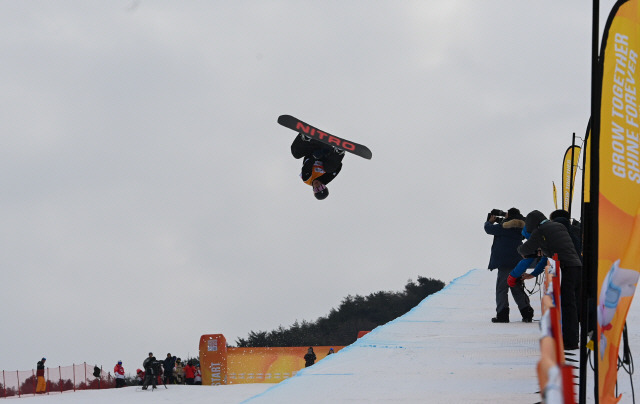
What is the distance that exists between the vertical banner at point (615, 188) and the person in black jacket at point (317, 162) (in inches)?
220

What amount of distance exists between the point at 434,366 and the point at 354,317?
5710 cm

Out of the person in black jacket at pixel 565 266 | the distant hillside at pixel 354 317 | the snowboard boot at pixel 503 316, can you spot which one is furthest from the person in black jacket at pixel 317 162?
the distant hillside at pixel 354 317

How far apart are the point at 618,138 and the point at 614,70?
38 centimetres

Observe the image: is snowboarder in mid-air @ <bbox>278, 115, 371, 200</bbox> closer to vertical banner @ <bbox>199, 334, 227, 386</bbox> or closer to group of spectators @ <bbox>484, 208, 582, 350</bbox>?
group of spectators @ <bbox>484, 208, 582, 350</bbox>

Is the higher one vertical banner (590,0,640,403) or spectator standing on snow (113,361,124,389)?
vertical banner (590,0,640,403)

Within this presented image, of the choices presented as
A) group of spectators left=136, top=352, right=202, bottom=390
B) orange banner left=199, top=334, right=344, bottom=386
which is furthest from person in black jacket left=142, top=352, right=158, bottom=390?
orange banner left=199, top=334, right=344, bottom=386

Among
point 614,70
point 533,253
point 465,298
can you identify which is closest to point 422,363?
point 533,253

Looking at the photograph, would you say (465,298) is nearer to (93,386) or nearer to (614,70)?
(614,70)

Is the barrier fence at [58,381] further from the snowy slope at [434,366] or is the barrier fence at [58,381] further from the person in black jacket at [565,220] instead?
the person in black jacket at [565,220]

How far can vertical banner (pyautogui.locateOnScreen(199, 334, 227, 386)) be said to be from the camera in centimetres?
2450

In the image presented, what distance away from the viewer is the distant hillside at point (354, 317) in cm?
5972

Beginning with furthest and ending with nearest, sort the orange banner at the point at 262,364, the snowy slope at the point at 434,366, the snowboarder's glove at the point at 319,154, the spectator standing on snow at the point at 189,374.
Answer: the orange banner at the point at 262,364, the spectator standing on snow at the point at 189,374, the snowboarder's glove at the point at 319,154, the snowy slope at the point at 434,366

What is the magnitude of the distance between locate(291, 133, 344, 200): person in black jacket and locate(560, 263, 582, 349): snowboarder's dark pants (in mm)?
3786

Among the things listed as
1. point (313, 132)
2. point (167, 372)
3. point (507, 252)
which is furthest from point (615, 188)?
point (167, 372)
